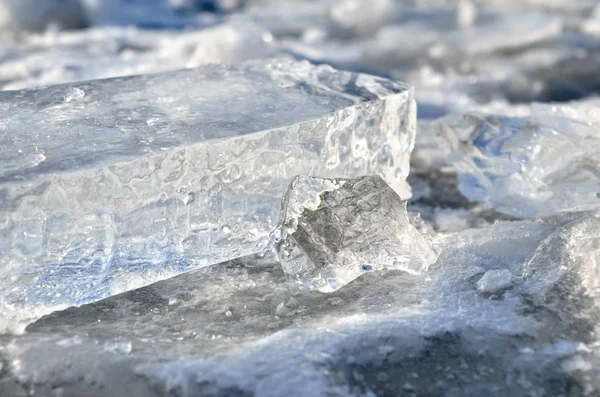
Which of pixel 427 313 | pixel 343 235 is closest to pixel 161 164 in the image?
pixel 343 235

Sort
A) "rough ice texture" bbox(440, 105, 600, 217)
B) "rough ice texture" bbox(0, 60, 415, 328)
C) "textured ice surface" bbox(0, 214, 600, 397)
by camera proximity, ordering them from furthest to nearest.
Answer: "rough ice texture" bbox(440, 105, 600, 217), "rough ice texture" bbox(0, 60, 415, 328), "textured ice surface" bbox(0, 214, 600, 397)

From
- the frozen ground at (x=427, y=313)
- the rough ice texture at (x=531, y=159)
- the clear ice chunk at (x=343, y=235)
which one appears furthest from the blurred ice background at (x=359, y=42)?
the clear ice chunk at (x=343, y=235)

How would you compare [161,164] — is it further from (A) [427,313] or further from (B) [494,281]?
(B) [494,281]

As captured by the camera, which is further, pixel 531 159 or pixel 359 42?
pixel 359 42

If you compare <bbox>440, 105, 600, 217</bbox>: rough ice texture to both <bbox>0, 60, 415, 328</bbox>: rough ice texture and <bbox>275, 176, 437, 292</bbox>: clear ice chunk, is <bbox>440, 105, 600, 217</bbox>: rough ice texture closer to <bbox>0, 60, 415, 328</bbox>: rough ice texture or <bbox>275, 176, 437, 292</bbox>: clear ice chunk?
<bbox>0, 60, 415, 328</bbox>: rough ice texture

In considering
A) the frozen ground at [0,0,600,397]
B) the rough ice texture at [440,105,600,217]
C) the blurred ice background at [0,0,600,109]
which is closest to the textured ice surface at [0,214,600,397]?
the frozen ground at [0,0,600,397]

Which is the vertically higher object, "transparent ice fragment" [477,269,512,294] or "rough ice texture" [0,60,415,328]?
"rough ice texture" [0,60,415,328]
